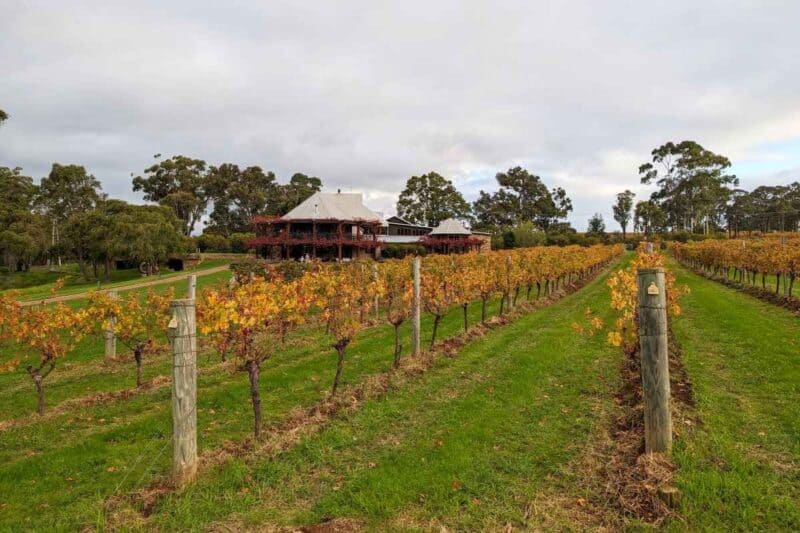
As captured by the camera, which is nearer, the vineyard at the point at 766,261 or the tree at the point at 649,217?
the vineyard at the point at 766,261

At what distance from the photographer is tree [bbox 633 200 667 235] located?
219 feet

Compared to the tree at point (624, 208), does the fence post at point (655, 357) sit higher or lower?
lower

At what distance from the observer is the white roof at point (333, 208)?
4333 cm

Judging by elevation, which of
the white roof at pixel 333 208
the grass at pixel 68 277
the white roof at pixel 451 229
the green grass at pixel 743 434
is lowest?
the grass at pixel 68 277

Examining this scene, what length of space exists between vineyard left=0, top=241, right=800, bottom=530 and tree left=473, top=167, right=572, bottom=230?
73.0 m

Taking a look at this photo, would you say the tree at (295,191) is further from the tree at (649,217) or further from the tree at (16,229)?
the tree at (649,217)

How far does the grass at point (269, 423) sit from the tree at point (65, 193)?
55.1 metres

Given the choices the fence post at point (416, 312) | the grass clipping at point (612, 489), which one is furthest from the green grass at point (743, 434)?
the fence post at point (416, 312)

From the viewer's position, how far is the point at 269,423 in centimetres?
584

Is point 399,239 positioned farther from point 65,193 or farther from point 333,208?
point 65,193

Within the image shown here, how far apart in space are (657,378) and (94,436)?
6.52m

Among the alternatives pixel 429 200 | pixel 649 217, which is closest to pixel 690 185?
pixel 649 217

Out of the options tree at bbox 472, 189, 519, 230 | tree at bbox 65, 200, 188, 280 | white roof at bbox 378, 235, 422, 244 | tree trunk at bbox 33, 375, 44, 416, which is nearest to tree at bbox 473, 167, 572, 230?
tree at bbox 472, 189, 519, 230

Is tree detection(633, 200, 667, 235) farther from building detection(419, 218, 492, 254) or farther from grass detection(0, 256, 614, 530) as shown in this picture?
grass detection(0, 256, 614, 530)
